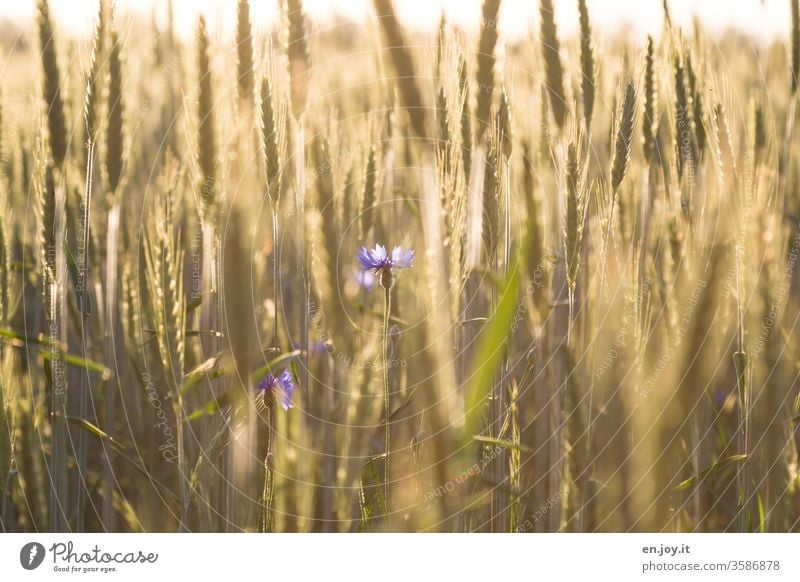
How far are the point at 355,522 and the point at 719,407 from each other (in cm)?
51

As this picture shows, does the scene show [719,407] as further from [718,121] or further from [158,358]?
[158,358]

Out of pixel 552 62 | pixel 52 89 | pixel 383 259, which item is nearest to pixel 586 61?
pixel 552 62

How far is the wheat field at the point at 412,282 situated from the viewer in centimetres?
74

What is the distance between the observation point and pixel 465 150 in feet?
2.43

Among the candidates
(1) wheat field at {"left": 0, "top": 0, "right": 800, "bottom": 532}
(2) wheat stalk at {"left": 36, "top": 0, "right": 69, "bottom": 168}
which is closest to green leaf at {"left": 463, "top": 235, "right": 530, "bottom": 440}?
(1) wheat field at {"left": 0, "top": 0, "right": 800, "bottom": 532}

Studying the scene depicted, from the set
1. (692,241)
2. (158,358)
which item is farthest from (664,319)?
(158,358)

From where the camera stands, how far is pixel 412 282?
0.85 m

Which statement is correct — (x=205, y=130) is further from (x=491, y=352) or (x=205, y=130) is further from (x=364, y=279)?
(x=491, y=352)

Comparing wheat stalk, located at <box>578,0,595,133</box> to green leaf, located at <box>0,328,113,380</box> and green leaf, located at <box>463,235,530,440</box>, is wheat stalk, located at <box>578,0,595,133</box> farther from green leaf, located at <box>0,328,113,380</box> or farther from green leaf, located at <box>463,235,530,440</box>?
green leaf, located at <box>0,328,113,380</box>

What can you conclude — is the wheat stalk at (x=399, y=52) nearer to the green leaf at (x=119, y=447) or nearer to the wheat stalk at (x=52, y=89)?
the wheat stalk at (x=52, y=89)

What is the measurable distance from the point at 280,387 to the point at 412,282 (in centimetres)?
23
